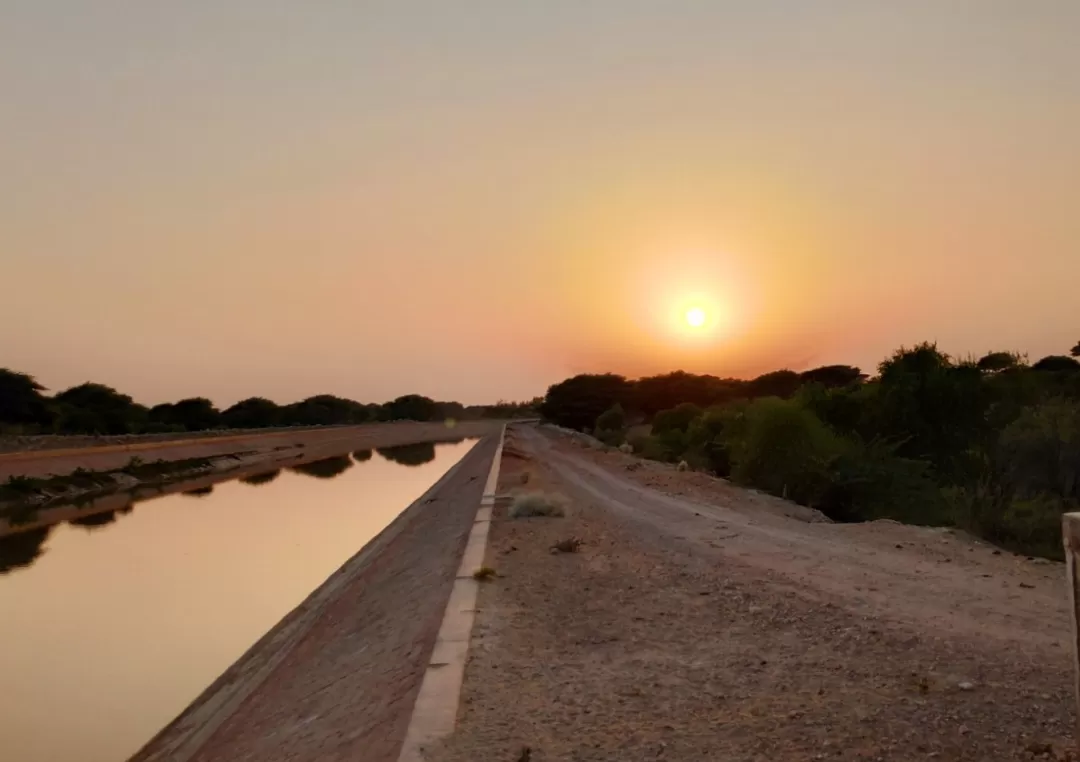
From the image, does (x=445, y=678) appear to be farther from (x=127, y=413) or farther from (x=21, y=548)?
(x=127, y=413)

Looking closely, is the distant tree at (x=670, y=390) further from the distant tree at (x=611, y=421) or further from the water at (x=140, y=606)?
the water at (x=140, y=606)

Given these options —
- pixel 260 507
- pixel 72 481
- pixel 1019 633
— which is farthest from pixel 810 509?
pixel 72 481

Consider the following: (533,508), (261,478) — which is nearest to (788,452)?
(533,508)

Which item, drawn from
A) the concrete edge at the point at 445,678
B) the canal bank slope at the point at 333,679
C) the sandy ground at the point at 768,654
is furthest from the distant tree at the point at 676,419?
the concrete edge at the point at 445,678

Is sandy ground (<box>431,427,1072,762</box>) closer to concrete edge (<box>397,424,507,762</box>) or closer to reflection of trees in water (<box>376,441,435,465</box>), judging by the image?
concrete edge (<box>397,424,507,762</box>)

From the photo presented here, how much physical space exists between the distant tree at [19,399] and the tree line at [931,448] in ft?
197

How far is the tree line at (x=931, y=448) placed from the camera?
16250 mm

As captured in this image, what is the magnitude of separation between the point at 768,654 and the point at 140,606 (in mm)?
12942

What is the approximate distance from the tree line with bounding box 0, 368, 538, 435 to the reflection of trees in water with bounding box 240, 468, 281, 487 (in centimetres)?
2024

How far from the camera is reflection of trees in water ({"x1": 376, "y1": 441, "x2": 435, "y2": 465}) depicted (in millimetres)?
67312

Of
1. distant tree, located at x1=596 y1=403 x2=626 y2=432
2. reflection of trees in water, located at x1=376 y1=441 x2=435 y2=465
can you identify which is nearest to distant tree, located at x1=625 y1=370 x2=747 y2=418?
distant tree, located at x1=596 y1=403 x2=626 y2=432

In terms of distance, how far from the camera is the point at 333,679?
944 cm

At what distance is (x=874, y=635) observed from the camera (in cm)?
701

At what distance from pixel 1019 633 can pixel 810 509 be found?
A: 43.7ft
